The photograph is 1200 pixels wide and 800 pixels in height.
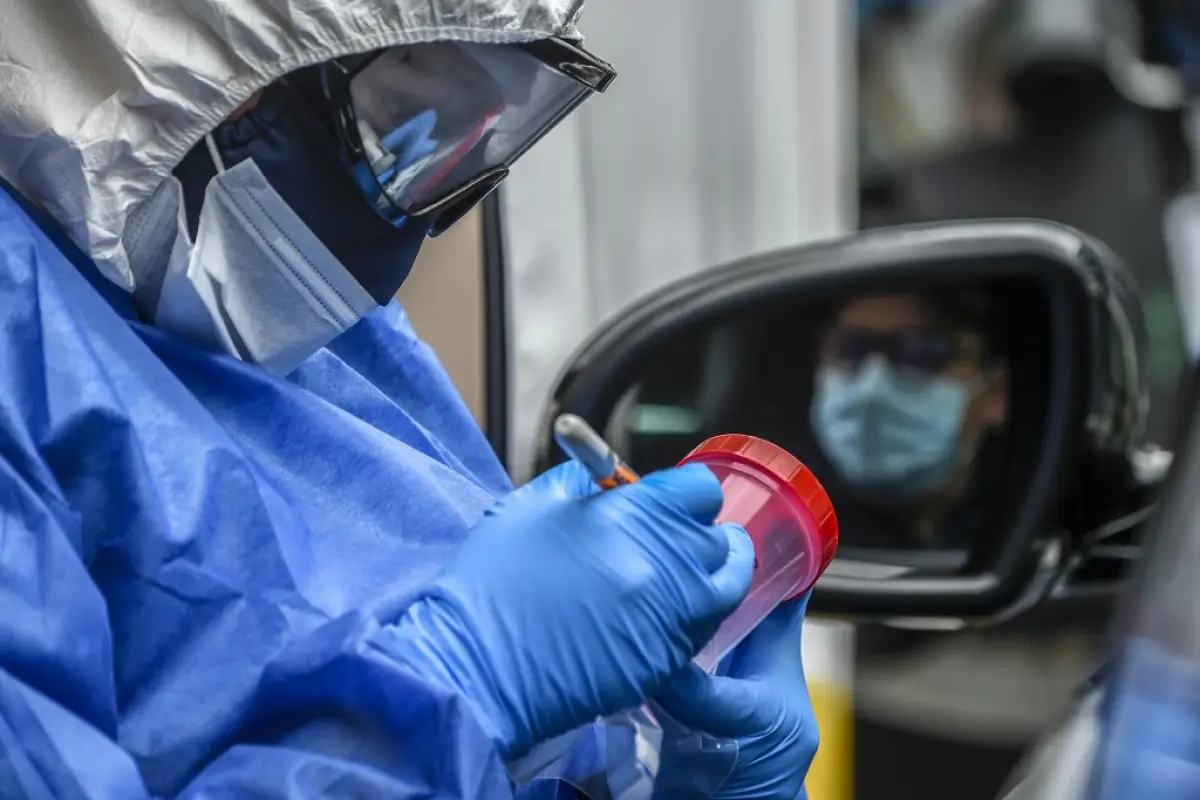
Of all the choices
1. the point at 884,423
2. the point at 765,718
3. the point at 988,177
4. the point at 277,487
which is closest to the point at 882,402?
the point at 884,423

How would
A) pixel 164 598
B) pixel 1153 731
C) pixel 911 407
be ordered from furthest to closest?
pixel 911 407 < pixel 164 598 < pixel 1153 731

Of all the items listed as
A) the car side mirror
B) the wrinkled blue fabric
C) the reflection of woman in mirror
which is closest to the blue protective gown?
the wrinkled blue fabric

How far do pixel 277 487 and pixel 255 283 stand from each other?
4.9 inches

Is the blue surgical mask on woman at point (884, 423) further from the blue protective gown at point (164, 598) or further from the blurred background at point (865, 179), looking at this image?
the blue protective gown at point (164, 598)

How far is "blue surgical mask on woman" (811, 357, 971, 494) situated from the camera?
A: 68.2 inches

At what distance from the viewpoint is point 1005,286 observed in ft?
4.60

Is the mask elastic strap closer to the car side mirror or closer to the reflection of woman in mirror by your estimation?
the car side mirror

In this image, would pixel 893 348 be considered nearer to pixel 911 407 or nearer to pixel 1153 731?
pixel 911 407

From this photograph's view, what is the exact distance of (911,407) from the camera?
1.83 m

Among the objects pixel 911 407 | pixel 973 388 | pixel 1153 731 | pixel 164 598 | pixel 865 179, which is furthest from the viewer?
pixel 865 179

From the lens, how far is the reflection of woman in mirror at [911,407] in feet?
5.15

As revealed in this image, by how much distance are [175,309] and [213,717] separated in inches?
9.4

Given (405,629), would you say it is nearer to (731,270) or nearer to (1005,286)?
(731,270)

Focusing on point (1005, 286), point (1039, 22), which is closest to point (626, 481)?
point (1005, 286)
